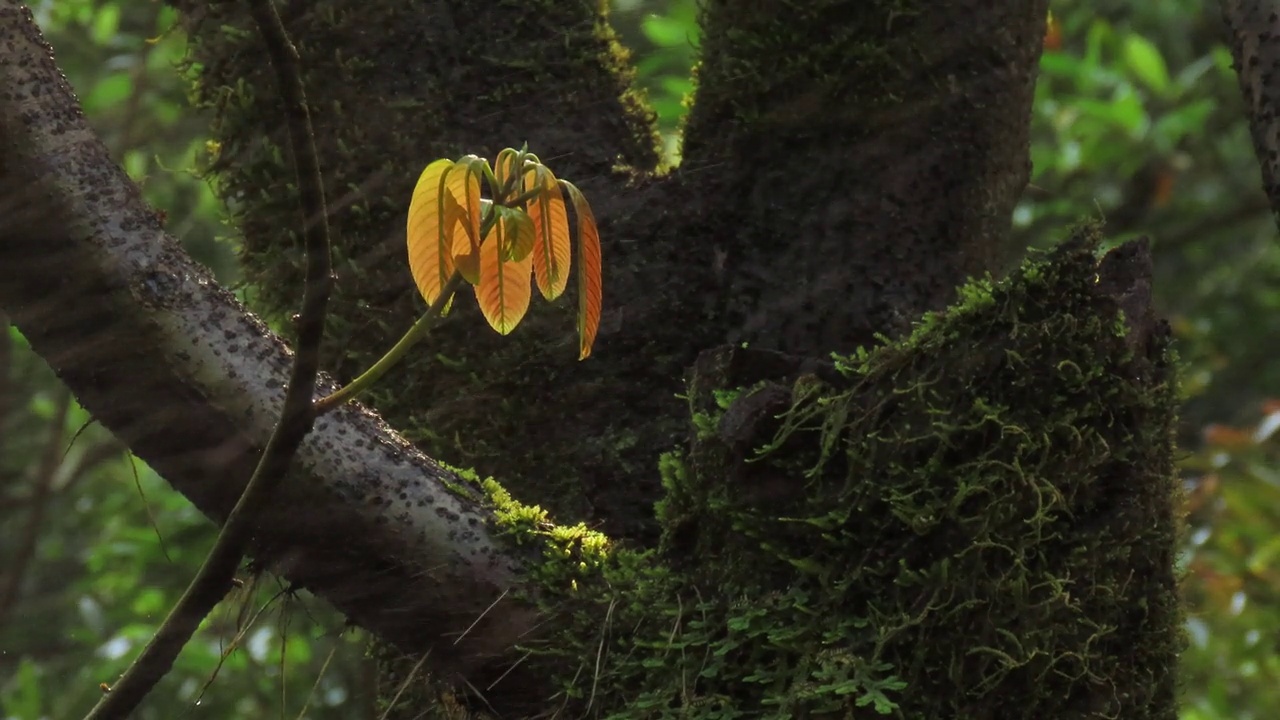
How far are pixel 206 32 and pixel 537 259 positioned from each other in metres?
1.13

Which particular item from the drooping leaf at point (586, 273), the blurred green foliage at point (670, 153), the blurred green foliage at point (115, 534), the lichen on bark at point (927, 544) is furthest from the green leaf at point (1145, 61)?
the drooping leaf at point (586, 273)

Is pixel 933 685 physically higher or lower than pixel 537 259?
lower

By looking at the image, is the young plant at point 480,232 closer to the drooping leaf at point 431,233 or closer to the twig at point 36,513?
the drooping leaf at point 431,233

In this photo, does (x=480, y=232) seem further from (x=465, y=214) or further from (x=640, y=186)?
(x=640, y=186)

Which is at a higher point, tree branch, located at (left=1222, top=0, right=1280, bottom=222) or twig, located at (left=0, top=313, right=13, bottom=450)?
twig, located at (left=0, top=313, right=13, bottom=450)

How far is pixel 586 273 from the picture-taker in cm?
115

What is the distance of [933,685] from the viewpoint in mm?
1273

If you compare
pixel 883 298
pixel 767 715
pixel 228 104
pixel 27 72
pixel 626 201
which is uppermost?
pixel 228 104

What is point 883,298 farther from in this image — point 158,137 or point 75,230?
point 158,137

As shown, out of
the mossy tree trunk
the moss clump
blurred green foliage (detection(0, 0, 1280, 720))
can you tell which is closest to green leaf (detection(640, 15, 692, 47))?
blurred green foliage (detection(0, 0, 1280, 720))

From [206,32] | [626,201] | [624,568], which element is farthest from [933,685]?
[206,32]

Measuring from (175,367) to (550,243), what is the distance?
396 millimetres

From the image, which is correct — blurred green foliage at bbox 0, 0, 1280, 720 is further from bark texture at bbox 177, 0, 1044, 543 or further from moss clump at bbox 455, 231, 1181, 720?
moss clump at bbox 455, 231, 1181, 720

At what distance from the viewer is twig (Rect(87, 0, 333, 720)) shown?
940 millimetres
